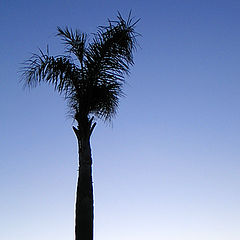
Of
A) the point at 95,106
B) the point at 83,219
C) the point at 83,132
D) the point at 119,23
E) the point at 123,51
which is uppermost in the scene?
the point at 119,23

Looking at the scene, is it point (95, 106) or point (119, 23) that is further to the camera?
point (119, 23)

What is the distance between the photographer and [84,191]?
854 cm

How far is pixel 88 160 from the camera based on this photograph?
8891 mm

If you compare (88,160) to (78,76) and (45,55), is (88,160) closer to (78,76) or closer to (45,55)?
(78,76)

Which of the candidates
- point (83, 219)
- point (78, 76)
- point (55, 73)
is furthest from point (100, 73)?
point (83, 219)

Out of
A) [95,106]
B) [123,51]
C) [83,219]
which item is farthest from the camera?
[123,51]

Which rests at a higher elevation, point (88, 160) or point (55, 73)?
point (55, 73)

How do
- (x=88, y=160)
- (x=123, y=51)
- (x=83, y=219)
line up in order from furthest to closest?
1. (x=123, y=51)
2. (x=88, y=160)
3. (x=83, y=219)

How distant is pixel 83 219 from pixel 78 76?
3.65 m

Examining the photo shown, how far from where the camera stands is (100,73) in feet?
32.6

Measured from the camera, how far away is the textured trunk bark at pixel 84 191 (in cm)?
817

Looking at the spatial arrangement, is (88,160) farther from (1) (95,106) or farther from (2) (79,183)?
(1) (95,106)

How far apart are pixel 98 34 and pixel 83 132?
9.64 feet

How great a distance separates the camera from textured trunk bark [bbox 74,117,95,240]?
322 inches
